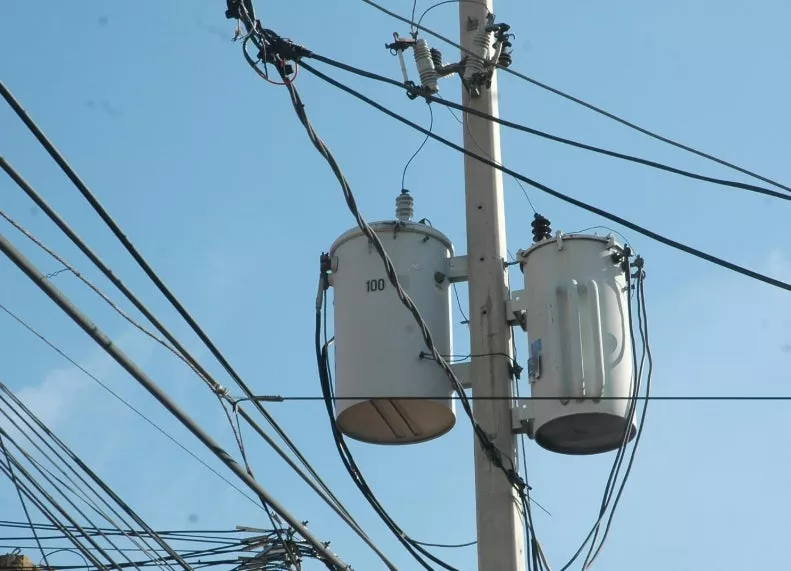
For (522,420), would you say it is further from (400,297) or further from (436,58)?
(436,58)

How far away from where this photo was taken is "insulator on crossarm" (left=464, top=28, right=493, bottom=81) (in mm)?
8414

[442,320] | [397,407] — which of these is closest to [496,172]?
[442,320]

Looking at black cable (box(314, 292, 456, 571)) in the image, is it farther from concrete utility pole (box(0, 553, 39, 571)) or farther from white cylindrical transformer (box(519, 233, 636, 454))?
concrete utility pole (box(0, 553, 39, 571))

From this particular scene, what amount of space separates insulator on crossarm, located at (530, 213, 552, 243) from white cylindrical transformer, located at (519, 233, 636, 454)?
15cm

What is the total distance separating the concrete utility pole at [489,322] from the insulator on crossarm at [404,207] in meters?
0.39

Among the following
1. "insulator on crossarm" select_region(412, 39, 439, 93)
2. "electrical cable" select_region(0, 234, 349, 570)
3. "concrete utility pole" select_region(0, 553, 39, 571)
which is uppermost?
"insulator on crossarm" select_region(412, 39, 439, 93)

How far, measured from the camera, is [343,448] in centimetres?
833

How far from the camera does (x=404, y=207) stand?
8.55 metres

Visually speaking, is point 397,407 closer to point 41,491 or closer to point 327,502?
point 327,502

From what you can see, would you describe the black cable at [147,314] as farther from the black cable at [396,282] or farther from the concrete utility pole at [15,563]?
the concrete utility pole at [15,563]

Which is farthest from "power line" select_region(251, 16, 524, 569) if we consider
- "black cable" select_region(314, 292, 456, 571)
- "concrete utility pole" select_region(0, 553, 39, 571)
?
"concrete utility pole" select_region(0, 553, 39, 571)

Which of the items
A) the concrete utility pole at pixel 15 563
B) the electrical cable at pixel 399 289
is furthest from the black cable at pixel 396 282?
the concrete utility pole at pixel 15 563

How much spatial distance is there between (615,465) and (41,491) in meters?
3.14

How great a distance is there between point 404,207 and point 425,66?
848 millimetres
